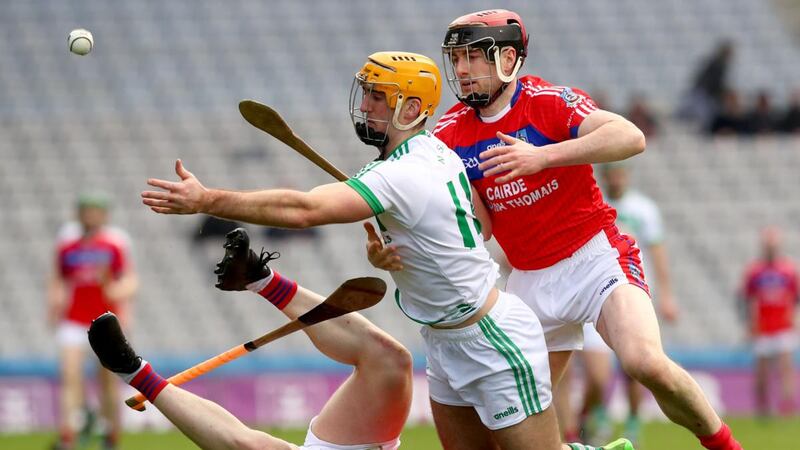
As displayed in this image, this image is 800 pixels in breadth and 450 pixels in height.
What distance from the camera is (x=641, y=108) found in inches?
663

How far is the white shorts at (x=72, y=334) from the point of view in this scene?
10.0m

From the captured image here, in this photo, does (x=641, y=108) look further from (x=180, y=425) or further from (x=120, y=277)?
(x=180, y=425)

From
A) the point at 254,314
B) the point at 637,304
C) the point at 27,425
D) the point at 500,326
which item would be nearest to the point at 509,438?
the point at 500,326

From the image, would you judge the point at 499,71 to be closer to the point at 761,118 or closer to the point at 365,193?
the point at 365,193

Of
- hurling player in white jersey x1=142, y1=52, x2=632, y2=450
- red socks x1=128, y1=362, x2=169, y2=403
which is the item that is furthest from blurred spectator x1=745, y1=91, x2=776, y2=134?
red socks x1=128, y1=362, x2=169, y2=403

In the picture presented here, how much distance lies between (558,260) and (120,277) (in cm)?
507

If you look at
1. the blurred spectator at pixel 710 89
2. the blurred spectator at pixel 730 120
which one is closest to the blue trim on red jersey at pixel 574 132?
the blurred spectator at pixel 730 120

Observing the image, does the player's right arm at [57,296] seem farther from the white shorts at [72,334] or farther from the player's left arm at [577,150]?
the player's left arm at [577,150]

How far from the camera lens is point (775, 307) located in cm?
1314

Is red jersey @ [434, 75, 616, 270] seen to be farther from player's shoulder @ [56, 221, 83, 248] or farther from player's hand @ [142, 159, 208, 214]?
player's shoulder @ [56, 221, 83, 248]

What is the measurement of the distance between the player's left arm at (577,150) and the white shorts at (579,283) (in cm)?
58

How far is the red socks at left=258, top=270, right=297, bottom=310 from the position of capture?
5969mm

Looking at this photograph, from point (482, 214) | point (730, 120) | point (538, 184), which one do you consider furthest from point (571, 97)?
point (730, 120)

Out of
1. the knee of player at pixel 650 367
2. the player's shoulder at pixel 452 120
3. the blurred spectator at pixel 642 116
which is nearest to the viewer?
the knee of player at pixel 650 367
